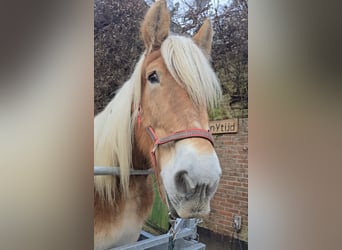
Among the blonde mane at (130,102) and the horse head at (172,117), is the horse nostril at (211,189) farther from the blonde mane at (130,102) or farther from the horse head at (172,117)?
the blonde mane at (130,102)

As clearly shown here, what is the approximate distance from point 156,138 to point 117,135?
19 centimetres

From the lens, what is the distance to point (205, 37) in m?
1.57

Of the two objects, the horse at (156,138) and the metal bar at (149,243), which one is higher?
the horse at (156,138)

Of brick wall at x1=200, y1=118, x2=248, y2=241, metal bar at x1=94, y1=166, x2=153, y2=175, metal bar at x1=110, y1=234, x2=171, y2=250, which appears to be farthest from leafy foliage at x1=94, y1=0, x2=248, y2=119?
metal bar at x1=110, y1=234, x2=171, y2=250

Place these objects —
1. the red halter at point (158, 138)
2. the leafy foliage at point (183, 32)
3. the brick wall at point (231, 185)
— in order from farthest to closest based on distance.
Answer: the brick wall at point (231, 185) < the red halter at point (158, 138) < the leafy foliage at point (183, 32)

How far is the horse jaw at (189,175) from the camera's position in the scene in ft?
4.80

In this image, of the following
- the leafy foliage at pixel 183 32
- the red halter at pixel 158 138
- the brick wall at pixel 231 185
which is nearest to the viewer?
the leafy foliage at pixel 183 32

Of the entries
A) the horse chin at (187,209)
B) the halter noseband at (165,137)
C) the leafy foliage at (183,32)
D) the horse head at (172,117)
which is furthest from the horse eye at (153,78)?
the horse chin at (187,209)

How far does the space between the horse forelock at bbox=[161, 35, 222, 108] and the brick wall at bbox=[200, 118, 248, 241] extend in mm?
221

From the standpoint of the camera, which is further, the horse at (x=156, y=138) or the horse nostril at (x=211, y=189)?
the horse nostril at (x=211, y=189)

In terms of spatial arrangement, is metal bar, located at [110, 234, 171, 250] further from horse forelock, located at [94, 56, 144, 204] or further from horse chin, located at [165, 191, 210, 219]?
horse forelock, located at [94, 56, 144, 204]

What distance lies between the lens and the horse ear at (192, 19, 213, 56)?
1554 mm

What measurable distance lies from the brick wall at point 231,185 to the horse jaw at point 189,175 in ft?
0.19
